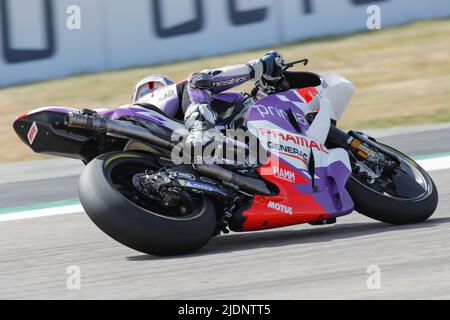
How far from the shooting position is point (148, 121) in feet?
19.2

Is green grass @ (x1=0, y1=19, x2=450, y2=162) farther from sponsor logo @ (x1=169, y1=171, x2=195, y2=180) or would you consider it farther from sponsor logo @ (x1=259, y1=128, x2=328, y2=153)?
sponsor logo @ (x1=169, y1=171, x2=195, y2=180)

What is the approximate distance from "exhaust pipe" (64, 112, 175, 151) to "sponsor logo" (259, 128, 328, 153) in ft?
2.06

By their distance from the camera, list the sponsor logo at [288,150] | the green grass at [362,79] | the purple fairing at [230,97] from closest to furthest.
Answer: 1. the sponsor logo at [288,150]
2. the purple fairing at [230,97]
3. the green grass at [362,79]

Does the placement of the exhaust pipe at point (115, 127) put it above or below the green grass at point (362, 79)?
above

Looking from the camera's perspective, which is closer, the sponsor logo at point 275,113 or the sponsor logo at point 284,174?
the sponsor logo at point 284,174

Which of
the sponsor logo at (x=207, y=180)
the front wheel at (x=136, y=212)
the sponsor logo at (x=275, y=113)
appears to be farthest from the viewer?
the sponsor logo at (x=275, y=113)

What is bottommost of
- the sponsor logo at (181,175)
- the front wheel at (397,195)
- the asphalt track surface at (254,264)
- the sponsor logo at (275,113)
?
the asphalt track surface at (254,264)

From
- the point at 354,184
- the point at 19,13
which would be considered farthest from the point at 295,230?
the point at 19,13

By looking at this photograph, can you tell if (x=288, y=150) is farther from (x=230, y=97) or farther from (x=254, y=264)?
(x=254, y=264)

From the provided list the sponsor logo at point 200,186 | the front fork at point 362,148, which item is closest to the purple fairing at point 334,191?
the front fork at point 362,148

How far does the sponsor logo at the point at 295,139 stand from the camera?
6.07 meters

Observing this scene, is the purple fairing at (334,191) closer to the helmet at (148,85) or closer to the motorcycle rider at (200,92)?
the motorcycle rider at (200,92)

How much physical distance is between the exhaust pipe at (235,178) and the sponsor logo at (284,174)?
0.10 meters
